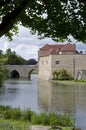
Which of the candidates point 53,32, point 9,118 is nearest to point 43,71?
point 9,118

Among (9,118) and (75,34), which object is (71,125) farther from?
(75,34)

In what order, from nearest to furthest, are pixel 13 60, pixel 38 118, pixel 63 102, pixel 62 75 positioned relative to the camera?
1. pixel 38 118
2. pixel 63 102
3. pixel 62 75
4. pixel 13 60

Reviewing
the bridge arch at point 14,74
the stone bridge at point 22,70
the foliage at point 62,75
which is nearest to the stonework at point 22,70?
the stone bridge at point 22,70

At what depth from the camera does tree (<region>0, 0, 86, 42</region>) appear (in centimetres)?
925

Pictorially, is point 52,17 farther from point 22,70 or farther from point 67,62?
point 22,70

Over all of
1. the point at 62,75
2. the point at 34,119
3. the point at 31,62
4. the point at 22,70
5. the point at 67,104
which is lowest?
the point at 67,104

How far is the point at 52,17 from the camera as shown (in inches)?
391

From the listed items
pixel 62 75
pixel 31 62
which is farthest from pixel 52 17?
pixel 31 62

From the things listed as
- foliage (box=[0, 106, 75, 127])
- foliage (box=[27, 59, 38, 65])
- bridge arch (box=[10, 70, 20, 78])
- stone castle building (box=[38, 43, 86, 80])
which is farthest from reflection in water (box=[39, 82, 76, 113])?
foliage (box=[27, 59, 38, 65])

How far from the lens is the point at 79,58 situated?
74750mm

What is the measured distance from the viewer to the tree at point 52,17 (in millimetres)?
9250

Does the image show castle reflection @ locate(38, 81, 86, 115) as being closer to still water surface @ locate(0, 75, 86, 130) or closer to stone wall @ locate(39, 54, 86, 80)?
still water surface @ locate(0, 75, 86, 130)

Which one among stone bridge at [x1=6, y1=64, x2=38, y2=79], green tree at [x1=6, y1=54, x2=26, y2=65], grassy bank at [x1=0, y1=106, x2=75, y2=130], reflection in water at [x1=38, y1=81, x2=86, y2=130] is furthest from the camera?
green tree at [x1=6, y1=54, x2=26, y2=65]

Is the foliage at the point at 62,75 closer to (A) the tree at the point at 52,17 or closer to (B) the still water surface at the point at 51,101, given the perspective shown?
(B) the still water surface at the point at 51,101
